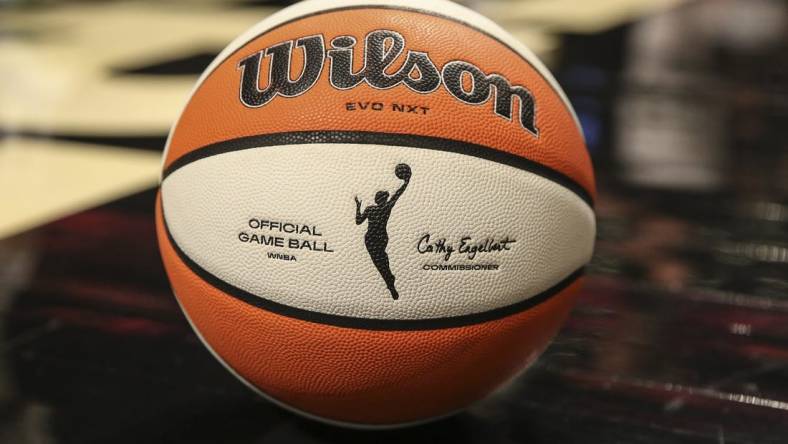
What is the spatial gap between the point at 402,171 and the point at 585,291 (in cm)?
91

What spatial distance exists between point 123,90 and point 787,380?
2951 mm

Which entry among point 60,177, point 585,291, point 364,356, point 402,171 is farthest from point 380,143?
point 60,177

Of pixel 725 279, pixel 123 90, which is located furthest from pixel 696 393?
pixel 123 90

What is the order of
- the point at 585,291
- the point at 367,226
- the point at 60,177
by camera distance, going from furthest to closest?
1. the point at 60,177
2. the point at 585,291
3. the point at 367,226

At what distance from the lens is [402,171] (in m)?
1.21

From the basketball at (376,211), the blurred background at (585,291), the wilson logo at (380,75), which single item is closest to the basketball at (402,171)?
the basketball at (376,211)

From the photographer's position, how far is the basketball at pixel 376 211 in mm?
1208

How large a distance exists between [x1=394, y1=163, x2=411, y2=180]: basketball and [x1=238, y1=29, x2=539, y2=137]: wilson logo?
0.35ft

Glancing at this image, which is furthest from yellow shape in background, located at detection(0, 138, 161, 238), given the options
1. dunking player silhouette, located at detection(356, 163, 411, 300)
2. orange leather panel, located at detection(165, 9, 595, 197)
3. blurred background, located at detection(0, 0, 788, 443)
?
dunking player silhouette, located at detection(356, 163, 411, 300)

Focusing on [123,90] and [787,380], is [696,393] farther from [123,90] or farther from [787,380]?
[123,90]

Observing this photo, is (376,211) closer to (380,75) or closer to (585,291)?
(380,75)

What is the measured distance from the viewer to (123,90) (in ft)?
12.7

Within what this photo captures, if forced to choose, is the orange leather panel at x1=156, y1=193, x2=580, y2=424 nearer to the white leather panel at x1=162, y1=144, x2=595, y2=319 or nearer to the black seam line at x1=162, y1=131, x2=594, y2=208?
the white leather panel at x1=162, y1=144, x2=595, y2=319
